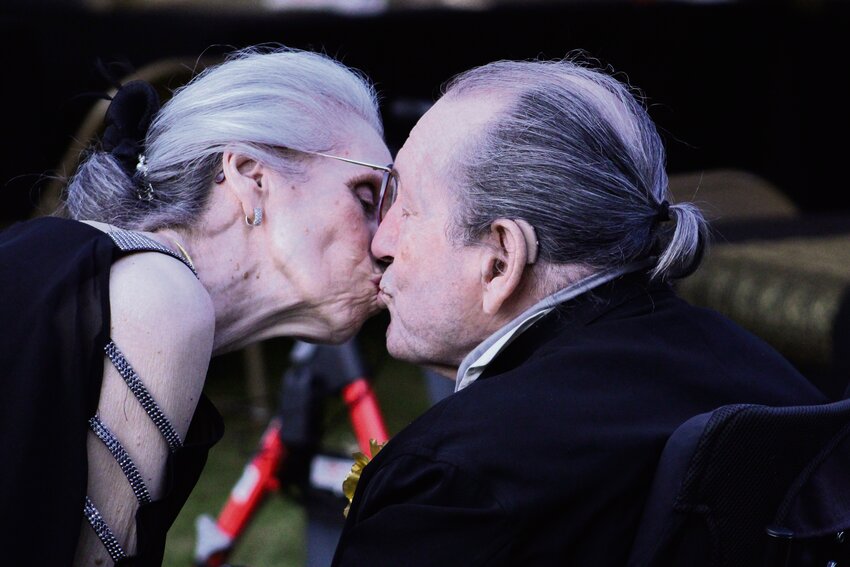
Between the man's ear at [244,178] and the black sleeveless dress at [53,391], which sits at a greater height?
the man's ear at [244,178]

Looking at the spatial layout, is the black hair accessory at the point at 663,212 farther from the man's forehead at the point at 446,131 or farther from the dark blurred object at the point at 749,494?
the dark blurred object at the point at 749,494

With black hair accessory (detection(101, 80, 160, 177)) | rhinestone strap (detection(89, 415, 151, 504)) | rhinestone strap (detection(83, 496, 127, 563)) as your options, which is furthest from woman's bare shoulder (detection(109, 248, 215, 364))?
black hair accessory (detection(101, 80, 160, 177))

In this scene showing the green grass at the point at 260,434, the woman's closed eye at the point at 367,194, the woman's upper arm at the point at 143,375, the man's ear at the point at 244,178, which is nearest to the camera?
the woman's upper arm at the point at 143,375

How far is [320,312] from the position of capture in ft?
7.62

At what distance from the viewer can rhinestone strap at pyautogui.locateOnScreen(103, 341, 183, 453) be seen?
1.77 metres

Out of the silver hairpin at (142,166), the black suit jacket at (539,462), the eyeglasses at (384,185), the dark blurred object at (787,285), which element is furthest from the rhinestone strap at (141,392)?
the dark blurred object at (787,285)

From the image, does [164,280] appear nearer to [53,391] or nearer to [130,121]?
[53,391]

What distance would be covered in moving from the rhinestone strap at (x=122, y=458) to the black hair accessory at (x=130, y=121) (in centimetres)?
64

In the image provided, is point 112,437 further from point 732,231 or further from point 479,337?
point 732,231

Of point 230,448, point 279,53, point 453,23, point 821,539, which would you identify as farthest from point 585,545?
point 453,23

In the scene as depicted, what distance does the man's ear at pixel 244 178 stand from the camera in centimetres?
214

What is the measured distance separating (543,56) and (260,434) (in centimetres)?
236

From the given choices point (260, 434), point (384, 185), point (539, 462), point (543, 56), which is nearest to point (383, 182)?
point (384, 185)

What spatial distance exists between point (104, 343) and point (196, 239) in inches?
18.0
